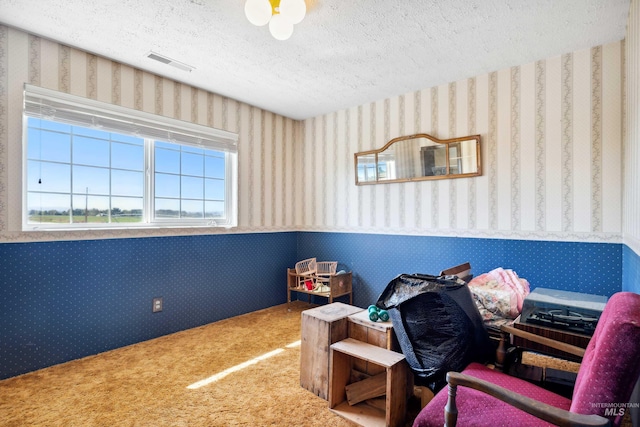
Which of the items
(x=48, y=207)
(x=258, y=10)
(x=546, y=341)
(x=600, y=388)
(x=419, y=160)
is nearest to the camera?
(x=600, y=388)

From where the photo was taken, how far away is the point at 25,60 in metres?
2.43

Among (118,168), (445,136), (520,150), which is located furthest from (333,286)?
(118,168)

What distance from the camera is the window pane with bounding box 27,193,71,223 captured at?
250cm

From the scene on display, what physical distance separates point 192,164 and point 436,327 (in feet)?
9.60

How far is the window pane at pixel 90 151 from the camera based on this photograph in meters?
2.73

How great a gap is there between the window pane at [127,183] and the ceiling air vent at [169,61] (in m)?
1.05

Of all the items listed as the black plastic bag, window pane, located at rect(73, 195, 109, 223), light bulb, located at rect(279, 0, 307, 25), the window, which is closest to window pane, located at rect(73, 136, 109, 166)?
the window

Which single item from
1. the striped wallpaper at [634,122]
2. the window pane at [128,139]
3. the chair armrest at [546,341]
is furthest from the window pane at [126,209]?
the striped wallpaper at [634,122]

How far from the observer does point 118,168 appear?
117 inches

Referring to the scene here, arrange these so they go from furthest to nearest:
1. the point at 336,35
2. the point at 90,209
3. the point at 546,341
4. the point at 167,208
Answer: the point at 167,208 → the point at 90,209 → the point at 336,35 → the point at 546,341

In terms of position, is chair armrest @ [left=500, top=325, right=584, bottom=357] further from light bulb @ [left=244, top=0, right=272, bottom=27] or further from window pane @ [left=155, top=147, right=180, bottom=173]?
window pane @ [left=155, top=147, right=180, bottom=173]

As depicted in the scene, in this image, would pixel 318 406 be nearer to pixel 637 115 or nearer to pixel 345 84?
pixel 637 115

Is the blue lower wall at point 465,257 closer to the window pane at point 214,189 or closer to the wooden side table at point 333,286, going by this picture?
the wooden side table at point 333,286

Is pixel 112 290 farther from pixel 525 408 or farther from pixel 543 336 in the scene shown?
pixel 543 336
